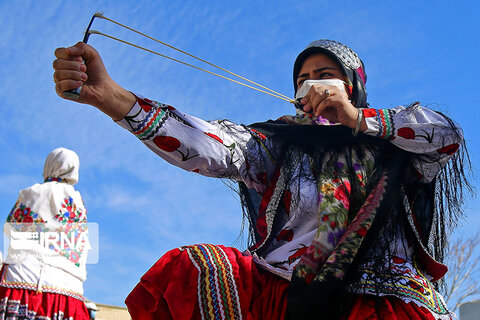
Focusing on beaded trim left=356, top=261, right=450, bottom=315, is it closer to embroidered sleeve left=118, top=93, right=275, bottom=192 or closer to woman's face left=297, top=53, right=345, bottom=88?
embroidered sleeve left=118, top=93, right=275, bottom=192

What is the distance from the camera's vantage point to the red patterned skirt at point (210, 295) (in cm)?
195

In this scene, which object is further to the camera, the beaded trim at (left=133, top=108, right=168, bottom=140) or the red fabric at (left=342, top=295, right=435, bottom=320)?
the beaded trim at (left=133, top=108, right=168, bottom=140)

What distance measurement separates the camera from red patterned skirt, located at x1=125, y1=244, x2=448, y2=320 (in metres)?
1.95

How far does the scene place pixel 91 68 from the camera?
6.62 feet

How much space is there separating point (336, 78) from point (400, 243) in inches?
29.8

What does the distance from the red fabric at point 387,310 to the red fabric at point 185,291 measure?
23 cm

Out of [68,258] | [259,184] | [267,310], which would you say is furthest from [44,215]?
[267,310]

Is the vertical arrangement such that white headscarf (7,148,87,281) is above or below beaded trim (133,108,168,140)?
above

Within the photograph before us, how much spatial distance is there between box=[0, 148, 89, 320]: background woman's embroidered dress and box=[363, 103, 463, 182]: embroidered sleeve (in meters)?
4.05

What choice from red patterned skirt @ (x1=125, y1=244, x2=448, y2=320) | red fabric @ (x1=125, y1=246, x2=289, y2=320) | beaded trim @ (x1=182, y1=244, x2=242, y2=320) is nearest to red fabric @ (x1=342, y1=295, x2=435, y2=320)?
red patterned skirt @ (x1=125, y1=244, x2=448, y2=320)

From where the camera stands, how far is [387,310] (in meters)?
1.99

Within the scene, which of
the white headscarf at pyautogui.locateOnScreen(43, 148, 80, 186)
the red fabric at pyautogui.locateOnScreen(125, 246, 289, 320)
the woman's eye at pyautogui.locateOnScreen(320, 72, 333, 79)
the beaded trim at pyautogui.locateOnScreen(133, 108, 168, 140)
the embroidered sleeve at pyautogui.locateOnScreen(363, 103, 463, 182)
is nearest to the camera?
the red fabric at pyautogui.locateOnScreen(125, 246, 289, 320)

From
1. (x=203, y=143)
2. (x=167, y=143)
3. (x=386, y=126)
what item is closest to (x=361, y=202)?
(x=386, y=126)

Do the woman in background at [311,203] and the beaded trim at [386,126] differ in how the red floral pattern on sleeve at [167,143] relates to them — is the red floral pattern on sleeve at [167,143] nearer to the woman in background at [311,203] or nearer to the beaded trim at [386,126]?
the woman in background at [311,203]
